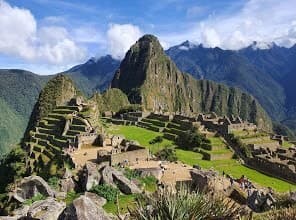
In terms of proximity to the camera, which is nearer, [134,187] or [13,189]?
[134,187]

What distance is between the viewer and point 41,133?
59.4 meters

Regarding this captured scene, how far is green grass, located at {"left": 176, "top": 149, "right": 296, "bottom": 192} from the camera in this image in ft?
159

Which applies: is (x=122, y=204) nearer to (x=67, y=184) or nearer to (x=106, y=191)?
(x=106, y=191)

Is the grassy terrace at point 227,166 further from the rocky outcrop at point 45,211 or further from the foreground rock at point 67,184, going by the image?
the rocky outcrop at point 45,211

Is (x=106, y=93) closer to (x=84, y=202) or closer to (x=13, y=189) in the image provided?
(x=13, y=189)

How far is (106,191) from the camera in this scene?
17609mm

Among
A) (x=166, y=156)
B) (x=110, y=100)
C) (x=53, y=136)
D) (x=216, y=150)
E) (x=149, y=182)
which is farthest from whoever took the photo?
(x=110, y=100)

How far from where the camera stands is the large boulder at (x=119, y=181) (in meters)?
18.3

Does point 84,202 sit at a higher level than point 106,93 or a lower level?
lower

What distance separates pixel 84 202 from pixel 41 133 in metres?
50.0

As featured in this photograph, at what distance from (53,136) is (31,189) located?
36814mm

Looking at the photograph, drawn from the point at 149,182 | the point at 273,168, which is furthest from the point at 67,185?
the point at 273,168

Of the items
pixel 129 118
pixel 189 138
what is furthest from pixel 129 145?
pixel 129 118

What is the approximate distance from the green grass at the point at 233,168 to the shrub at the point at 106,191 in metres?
31.9
